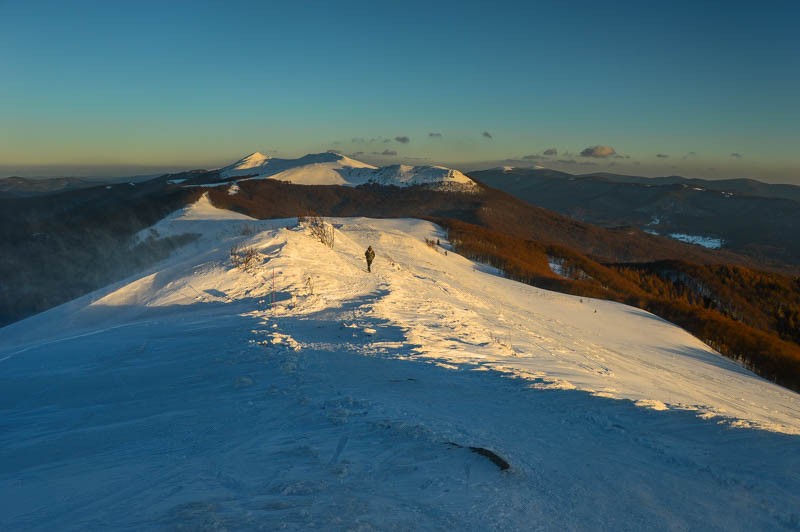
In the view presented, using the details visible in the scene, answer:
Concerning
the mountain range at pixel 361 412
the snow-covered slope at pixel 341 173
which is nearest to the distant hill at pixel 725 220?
the snow-covered slope at pixel 341 173

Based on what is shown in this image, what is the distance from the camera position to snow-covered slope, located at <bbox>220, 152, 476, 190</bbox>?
9838 cm

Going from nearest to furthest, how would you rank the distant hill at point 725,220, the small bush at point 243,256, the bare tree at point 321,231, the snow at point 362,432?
the snow at point 362,432 < the small bush at point 243,256 < the bare tree at point 321,231 < the distant hill at point 725,220

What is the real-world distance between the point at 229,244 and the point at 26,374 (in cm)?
1079

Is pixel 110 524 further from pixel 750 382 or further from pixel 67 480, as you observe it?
pixel 750 382

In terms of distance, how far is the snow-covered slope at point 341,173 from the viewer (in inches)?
3873

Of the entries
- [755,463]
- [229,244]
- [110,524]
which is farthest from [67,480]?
[229,244]

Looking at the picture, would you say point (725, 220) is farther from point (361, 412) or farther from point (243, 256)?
point (361, 412)

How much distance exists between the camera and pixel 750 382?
13.1 meters

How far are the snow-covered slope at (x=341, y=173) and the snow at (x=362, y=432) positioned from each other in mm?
86546

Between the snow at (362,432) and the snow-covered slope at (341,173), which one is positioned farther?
→ the snow-covered slope at (341,173)

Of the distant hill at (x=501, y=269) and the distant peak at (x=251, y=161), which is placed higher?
the distant peak at (x=251, y=161)

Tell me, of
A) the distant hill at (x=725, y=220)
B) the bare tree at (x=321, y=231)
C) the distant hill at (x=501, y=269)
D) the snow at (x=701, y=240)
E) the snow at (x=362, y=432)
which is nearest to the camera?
the snow at (x=362, y=432)

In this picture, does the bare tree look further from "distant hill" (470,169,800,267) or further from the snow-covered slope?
"distant hill" (470,169,800,267)

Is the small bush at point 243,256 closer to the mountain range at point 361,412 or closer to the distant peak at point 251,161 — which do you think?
the mountain range at point 361,412
